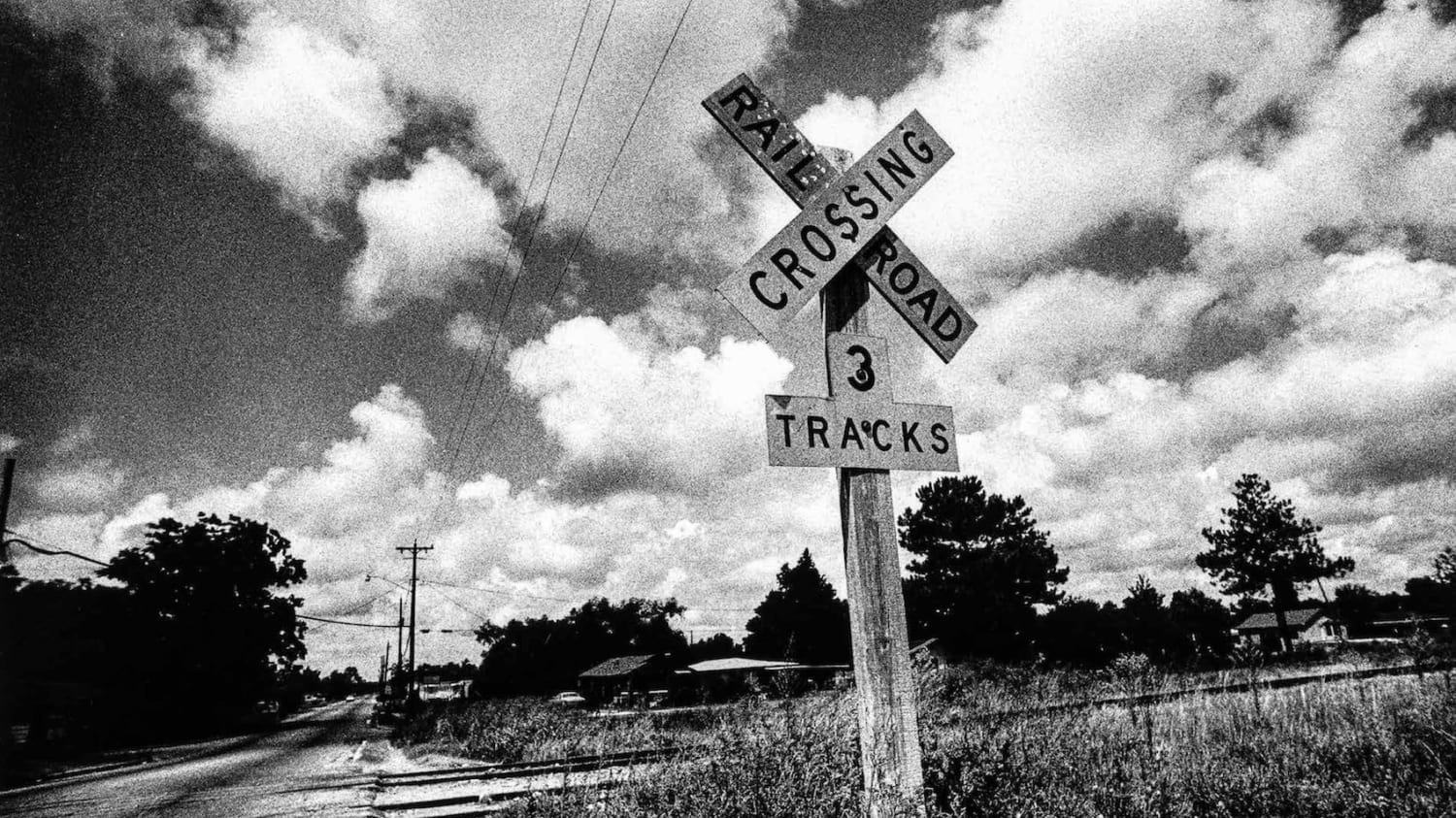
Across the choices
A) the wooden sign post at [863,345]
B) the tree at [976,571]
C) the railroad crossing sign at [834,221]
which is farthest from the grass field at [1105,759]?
the tree at [976,571]

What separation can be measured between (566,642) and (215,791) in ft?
243

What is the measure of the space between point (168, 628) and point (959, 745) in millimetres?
48113

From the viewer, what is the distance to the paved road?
10555 millimetres

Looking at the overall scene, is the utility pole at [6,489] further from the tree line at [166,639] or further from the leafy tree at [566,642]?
the leafy tree at [566,642]

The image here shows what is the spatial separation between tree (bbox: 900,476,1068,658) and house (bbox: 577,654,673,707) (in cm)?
1929

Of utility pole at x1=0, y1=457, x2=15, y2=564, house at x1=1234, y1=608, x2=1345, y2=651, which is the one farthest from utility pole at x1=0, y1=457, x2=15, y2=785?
house at x1=1234, y1=608, x2=1345, y2=651

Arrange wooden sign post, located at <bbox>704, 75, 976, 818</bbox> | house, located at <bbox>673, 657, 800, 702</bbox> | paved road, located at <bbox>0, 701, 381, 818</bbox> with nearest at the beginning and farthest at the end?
wooden sign post, located at <bbox>704, 75, 976, 818</bbox> < paved road, located at <bbox>0, 701, 381, 818</bbox> < house, located at <bbox>673, 657, 800, 702</bbox>

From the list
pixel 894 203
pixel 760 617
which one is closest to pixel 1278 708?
pixel 894 203

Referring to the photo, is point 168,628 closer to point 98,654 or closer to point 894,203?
point 98,654

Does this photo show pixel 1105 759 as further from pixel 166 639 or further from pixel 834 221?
pixel 166 639

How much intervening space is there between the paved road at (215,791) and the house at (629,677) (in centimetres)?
3143

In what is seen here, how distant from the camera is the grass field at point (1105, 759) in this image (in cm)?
344

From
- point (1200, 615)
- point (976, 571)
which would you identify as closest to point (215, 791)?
point (976, 571)

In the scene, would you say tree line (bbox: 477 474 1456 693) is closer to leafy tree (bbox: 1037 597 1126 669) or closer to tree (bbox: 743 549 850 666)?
leafy tree (bbox: 1037 597 1126 669)
